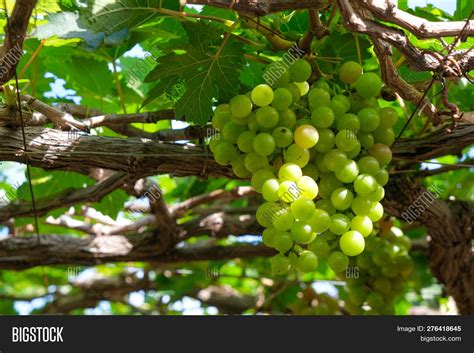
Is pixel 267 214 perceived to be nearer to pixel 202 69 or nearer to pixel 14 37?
pixel 202 69

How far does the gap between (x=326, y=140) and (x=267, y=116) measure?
13 centimetres

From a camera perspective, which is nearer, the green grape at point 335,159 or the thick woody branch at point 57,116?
the green grape at point 335,159

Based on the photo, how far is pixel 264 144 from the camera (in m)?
1.32

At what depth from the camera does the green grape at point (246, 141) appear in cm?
136

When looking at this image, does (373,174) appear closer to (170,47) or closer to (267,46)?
(267,46)

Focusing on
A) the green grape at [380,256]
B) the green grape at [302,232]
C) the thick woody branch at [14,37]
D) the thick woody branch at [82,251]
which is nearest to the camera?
the thick woody branch at [14,37]

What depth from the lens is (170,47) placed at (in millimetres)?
1490

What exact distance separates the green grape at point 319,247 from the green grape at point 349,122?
0.24 metres

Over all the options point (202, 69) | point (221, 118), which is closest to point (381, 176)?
point (221, 118)

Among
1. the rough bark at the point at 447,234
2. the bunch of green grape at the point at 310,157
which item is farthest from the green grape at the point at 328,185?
the rough bark at the point at 447,234

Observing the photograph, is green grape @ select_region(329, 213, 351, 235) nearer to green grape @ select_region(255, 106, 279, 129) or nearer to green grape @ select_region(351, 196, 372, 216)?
green grape @ select_region(351, 196, 372, 216)

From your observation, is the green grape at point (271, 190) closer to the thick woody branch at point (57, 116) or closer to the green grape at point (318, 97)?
the green grape at point (318, 97)

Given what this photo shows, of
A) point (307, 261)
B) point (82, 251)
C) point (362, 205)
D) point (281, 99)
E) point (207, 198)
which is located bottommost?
point (307, 261)
